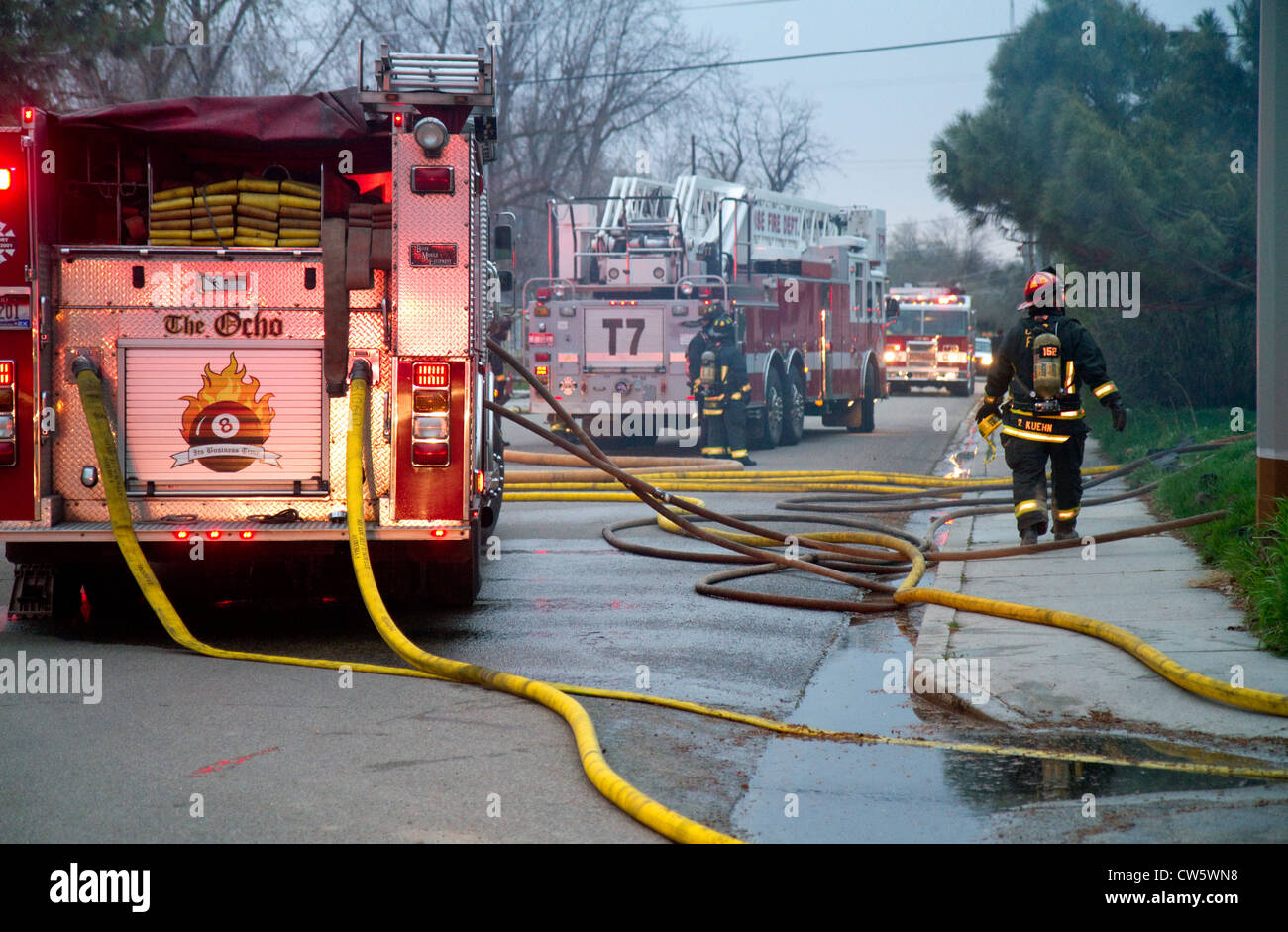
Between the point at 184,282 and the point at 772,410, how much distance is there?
1391 cm

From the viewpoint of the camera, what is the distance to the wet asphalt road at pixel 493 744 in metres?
4.41

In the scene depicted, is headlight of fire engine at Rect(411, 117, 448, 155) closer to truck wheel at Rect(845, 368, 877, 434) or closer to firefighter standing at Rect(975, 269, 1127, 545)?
firefighter standing at Rect(975, 269, 1127, 545)

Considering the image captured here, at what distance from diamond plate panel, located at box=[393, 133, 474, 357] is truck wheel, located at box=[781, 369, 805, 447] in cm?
1402

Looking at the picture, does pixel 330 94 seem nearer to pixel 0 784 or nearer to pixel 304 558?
pixel 304 558

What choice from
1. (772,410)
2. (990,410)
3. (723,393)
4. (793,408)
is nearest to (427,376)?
(990,410)

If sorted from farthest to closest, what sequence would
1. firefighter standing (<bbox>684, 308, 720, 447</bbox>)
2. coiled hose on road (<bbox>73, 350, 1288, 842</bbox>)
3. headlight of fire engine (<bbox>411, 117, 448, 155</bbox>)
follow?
firefighter standing (<bbox>684, 308, 720, 447</bbox>) → headlight of fire engine (<bbox>411, 117, 448, 155</bbox>) → coiled hose on road (<bbox>73, 350, 1288, 842</bbox>)

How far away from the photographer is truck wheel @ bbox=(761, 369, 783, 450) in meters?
20.6

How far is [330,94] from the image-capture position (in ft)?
26.0

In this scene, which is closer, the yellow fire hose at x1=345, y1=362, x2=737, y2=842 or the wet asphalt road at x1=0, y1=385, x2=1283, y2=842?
the yellow fire hose at x1=345, y1=362, x2=737, y2=842

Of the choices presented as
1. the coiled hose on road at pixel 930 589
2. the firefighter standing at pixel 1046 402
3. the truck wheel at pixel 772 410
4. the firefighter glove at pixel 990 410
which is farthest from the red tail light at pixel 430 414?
the truck wheel at pixel 772 410
